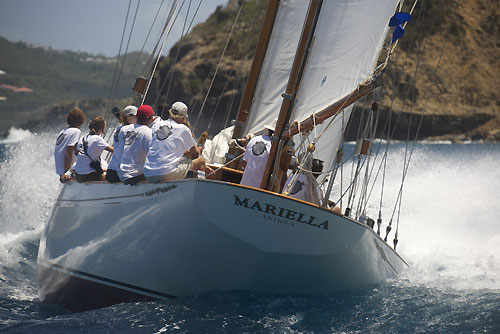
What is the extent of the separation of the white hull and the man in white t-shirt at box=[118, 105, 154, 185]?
15 cm

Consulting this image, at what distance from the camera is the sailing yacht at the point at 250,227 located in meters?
6.20

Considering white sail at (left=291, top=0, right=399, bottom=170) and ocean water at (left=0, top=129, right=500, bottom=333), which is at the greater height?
white sail at (left=291, top=0, right=399, bottom=170)

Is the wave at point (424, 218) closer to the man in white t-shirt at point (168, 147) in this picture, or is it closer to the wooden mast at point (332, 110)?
the wooden mast at point (332, 110)

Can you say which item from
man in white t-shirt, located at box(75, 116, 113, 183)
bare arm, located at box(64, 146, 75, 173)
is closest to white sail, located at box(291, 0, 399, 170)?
man in white t-shirt, located at box(75, 116, 113, 183)

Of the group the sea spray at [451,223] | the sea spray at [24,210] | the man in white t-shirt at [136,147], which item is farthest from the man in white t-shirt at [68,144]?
the sea spray at [451,223]

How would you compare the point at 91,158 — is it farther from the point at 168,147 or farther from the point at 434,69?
the point at 434,69

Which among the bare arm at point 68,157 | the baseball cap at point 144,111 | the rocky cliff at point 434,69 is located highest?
the rocky cliff at point 434,69

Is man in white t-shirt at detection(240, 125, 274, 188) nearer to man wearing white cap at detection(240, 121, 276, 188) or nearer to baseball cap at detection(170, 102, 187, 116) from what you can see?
man wearing white cap at detection(240, 121, 276, 188)

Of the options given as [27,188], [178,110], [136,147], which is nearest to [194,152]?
[178,110]

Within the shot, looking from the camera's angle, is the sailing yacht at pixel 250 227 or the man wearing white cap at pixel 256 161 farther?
the man wearing white cap at pixel 256 161

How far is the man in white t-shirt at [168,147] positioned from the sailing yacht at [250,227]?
151 mm

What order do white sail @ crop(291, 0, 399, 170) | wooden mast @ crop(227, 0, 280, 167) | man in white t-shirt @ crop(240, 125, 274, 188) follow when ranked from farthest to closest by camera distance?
1. wooden mast @ crop(227, 0, 280, 167)
2. man in white t-shirt @ crop(240, 125, 274, 188)
3. white sail @ crop(291, 0, 399, 170)

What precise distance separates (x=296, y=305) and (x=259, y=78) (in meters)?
4.49

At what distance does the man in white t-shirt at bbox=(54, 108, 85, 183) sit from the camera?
7.92 metres
